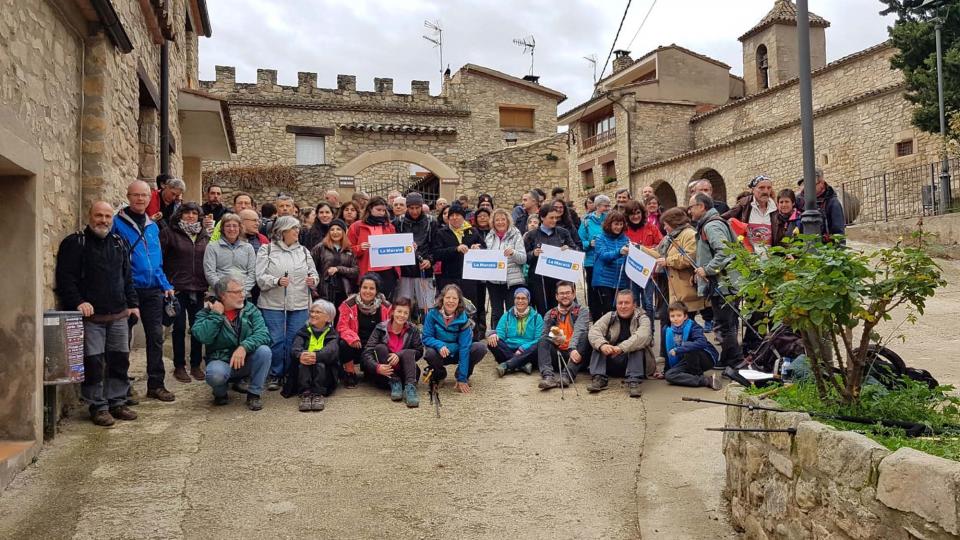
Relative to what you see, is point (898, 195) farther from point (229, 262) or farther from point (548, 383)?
point (229, 262)

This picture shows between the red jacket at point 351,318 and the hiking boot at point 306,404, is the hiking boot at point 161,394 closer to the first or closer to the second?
the hiking boot at point 306,404

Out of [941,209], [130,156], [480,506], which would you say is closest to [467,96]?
[941,209]

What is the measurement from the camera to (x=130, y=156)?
8.13 metres

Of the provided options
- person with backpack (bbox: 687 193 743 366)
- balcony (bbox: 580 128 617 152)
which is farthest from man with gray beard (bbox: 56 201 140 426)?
balcony (bbox: 580 128 617 152)

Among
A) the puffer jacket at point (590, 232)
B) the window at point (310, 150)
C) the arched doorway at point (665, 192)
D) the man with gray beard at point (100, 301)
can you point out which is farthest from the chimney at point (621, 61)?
the man with gray beard at point (100, 301)

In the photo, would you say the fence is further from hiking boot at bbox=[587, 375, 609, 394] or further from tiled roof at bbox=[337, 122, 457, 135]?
tiled roof at bbox=[337, 122, 457, 135]

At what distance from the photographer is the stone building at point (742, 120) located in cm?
2009

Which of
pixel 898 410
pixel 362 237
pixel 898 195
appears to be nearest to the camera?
pixel 898 410

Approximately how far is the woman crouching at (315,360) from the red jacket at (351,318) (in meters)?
0.10

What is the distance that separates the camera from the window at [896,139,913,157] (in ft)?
62.8

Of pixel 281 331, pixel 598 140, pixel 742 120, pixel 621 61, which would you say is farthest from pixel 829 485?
pixel 621 61

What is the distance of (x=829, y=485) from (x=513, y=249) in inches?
202

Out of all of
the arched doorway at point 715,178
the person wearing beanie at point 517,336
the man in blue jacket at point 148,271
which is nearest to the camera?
the man in blue jacket at point 148,271

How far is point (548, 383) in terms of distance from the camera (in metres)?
6.93
